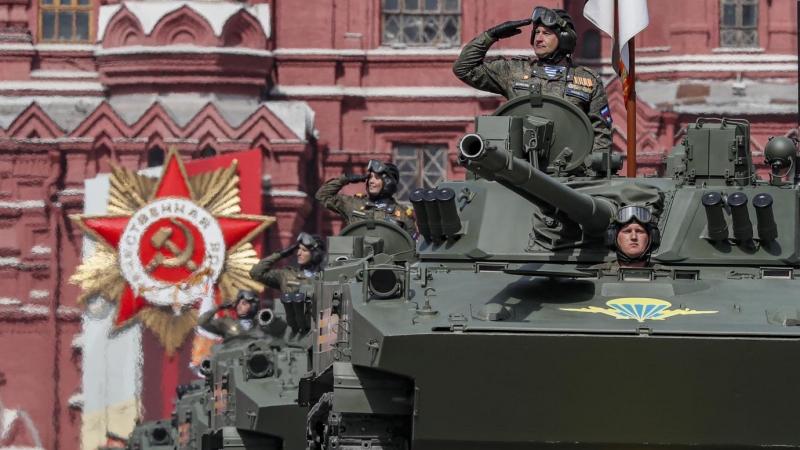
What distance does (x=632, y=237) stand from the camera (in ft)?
43.2

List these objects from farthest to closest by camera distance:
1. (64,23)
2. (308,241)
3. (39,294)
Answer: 1. (64,23)
2. (39,294)
3. (308,241)

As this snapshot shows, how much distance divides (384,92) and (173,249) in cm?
448

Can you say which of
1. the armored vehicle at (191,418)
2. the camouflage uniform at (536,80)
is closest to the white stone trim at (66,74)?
the armored vehicle at (191,418)

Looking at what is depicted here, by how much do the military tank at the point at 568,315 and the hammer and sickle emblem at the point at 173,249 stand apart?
54.5 feet

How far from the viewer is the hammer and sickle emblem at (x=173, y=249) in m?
31.1

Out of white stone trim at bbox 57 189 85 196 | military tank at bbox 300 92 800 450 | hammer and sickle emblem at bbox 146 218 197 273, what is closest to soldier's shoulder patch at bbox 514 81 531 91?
military tank at bbox 300 92 800 450

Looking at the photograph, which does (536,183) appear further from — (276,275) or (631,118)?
(276,275)

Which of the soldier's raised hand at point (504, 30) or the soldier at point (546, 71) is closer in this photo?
the soldier at point (546, 71)

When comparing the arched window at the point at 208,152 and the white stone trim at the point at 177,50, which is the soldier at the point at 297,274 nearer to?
the arched window at the point at 208,152

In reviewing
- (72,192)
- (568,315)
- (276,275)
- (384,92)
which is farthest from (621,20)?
(72,192)

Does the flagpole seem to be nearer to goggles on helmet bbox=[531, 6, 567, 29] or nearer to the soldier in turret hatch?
goggles on helmet bbox=[531, 6, 567, 29]

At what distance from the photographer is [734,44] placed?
3331cm

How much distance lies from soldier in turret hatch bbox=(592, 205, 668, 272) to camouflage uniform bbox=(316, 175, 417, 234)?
6256mm

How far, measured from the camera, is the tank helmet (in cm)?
1317
